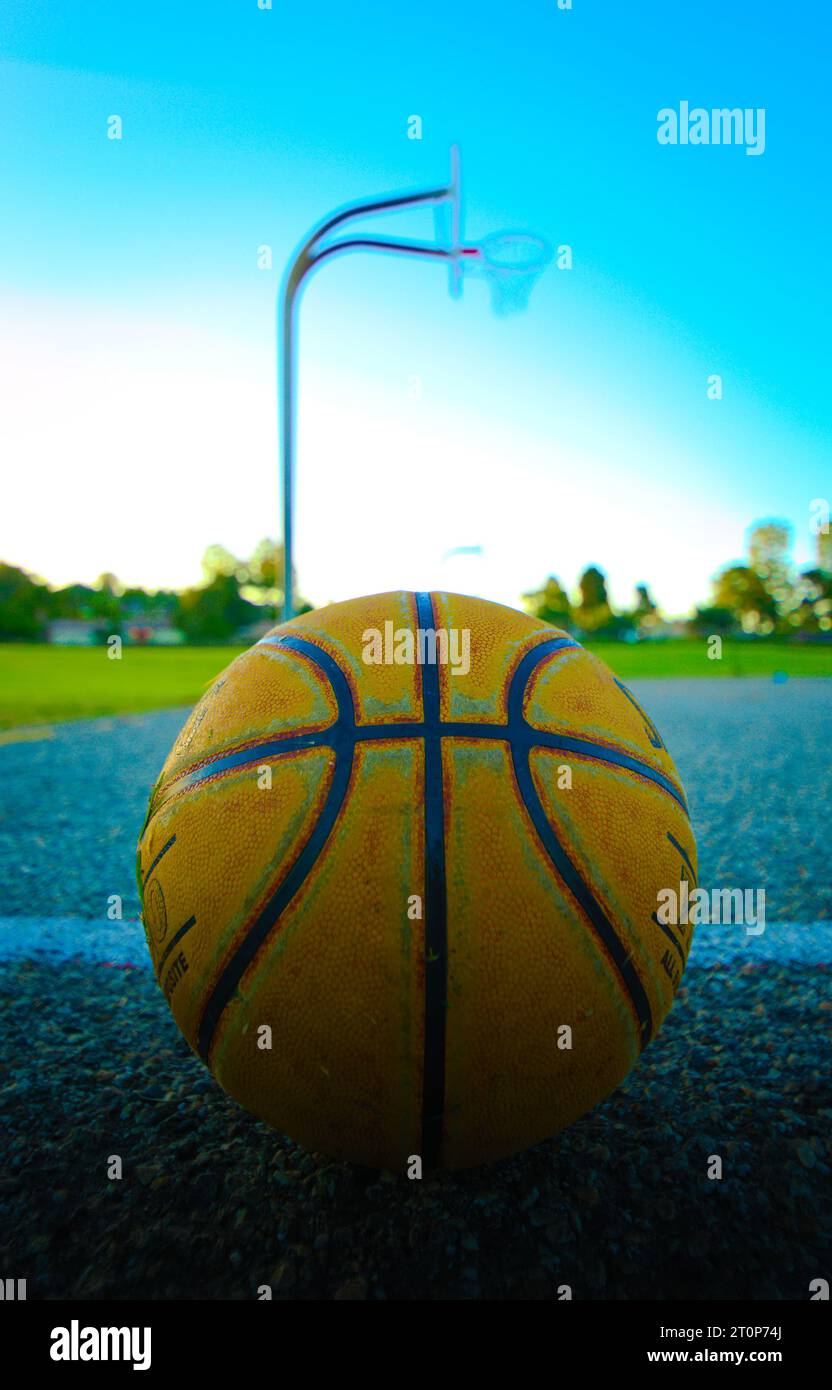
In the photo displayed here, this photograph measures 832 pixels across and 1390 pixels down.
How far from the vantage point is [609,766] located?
1820mm

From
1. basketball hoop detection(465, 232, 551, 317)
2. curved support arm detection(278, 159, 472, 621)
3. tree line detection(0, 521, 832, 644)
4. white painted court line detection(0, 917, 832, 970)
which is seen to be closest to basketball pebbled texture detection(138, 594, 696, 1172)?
white painted court line detection(0, 917, 832, 970)

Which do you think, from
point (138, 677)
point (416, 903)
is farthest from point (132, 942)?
point (138, 677)

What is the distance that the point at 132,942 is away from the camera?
3340 millimetres

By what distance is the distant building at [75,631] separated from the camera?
72250mm

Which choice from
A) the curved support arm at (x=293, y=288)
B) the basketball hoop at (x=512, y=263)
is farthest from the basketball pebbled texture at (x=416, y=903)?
the basketball hoop at (x=512, y=263)

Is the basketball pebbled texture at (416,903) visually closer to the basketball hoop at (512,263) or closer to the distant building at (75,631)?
the basketball hoop at (512,263)

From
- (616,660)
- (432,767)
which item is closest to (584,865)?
(432,767)

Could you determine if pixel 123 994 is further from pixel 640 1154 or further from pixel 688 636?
pixel 688 636

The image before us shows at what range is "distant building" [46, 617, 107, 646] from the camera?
237 ft

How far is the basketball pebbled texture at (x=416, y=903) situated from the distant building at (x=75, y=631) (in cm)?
7416

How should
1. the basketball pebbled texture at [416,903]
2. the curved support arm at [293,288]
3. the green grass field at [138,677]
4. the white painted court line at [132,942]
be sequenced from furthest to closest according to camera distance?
the green grass field at [138,677] → the curved support arm at [293,288] → the white painted court line at [132,942] → the basketball pebbled texture at [416,903]

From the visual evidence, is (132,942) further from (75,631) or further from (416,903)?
(75,631)

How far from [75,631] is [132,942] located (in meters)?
81.5

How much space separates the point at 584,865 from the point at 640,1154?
94 centimetres
